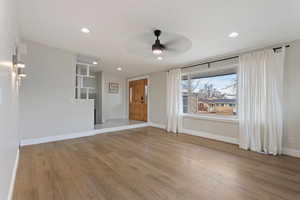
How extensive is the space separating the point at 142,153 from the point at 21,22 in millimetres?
3370

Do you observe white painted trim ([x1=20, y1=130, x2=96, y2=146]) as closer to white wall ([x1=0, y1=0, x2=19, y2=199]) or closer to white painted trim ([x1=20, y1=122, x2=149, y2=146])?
white painted trim ([x1=20, y1=122, x2=149, y2=146])

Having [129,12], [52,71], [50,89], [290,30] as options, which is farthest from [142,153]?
[290,30]

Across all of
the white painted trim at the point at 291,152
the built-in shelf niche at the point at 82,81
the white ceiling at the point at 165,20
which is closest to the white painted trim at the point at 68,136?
the built-in shelf niche at the point at 82,81

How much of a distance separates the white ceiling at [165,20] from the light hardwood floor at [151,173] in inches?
76.4

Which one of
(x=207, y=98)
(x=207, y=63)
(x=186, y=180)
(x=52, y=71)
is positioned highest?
(x=207, y=63)

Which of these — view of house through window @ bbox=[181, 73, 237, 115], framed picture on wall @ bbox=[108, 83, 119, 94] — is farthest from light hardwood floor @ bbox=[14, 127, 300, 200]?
framed picture on wall @ bbox=[108, 83, 119, 94]

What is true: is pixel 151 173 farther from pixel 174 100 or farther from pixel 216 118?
pixel 174 100

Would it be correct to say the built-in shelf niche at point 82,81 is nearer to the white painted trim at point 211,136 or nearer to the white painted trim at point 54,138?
the white painted trim at point 54,138

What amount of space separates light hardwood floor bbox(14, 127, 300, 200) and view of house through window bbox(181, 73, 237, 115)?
126cm

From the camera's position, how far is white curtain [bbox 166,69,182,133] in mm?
5004

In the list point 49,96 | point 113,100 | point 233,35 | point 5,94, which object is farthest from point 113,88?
point 5,94

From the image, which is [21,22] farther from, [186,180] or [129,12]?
[186,180]

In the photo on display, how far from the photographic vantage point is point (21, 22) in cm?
247

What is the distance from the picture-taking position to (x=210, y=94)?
4410 mm
